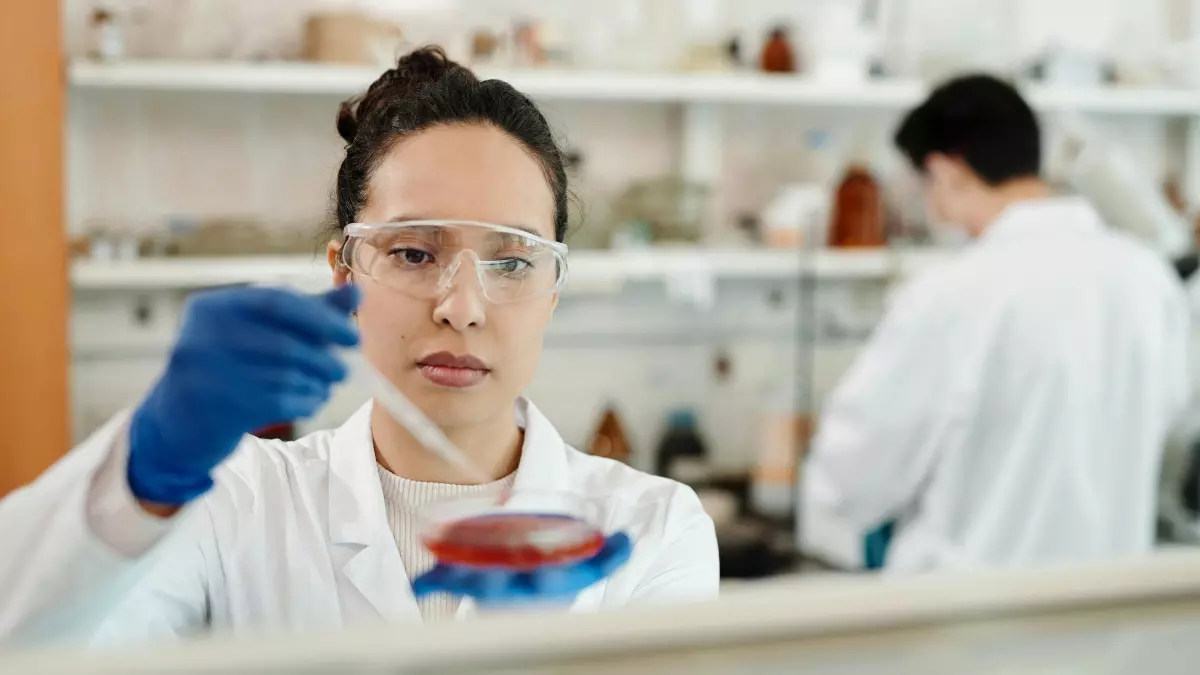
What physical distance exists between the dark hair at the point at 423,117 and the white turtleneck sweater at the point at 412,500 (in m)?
0.15

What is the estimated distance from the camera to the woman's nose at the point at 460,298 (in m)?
0.57

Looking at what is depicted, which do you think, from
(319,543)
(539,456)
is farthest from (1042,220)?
(319,543)

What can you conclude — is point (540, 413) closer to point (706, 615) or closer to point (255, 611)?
point (255, 611)

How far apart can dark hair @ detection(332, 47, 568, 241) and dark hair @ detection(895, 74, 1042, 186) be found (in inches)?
52.9

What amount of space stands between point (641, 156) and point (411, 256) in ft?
5.78

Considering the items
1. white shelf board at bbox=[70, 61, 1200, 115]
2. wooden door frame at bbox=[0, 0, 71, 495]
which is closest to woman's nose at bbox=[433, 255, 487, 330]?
wooden door frame at bbox=[0, 0, 71, 495]

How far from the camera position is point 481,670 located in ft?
1.11

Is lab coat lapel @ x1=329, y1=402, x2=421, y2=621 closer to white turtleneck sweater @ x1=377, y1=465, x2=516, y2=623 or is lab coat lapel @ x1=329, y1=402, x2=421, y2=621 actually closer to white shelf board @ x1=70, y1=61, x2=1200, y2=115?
white turtleneck sweater @ x1=377, y1=465, x2=516, y2=623

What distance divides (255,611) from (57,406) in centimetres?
26

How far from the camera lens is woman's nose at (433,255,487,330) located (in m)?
0.57

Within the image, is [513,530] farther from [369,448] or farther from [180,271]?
[180,271]

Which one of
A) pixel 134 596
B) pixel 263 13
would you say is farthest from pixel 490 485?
pixel 263 13

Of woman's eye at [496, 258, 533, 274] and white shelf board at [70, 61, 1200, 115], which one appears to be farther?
white shelf board at [70, 61, 1200, 115]

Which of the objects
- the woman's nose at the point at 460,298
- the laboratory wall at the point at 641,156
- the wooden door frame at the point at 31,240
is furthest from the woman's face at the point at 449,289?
the laboratory wall at the point at 641,156
